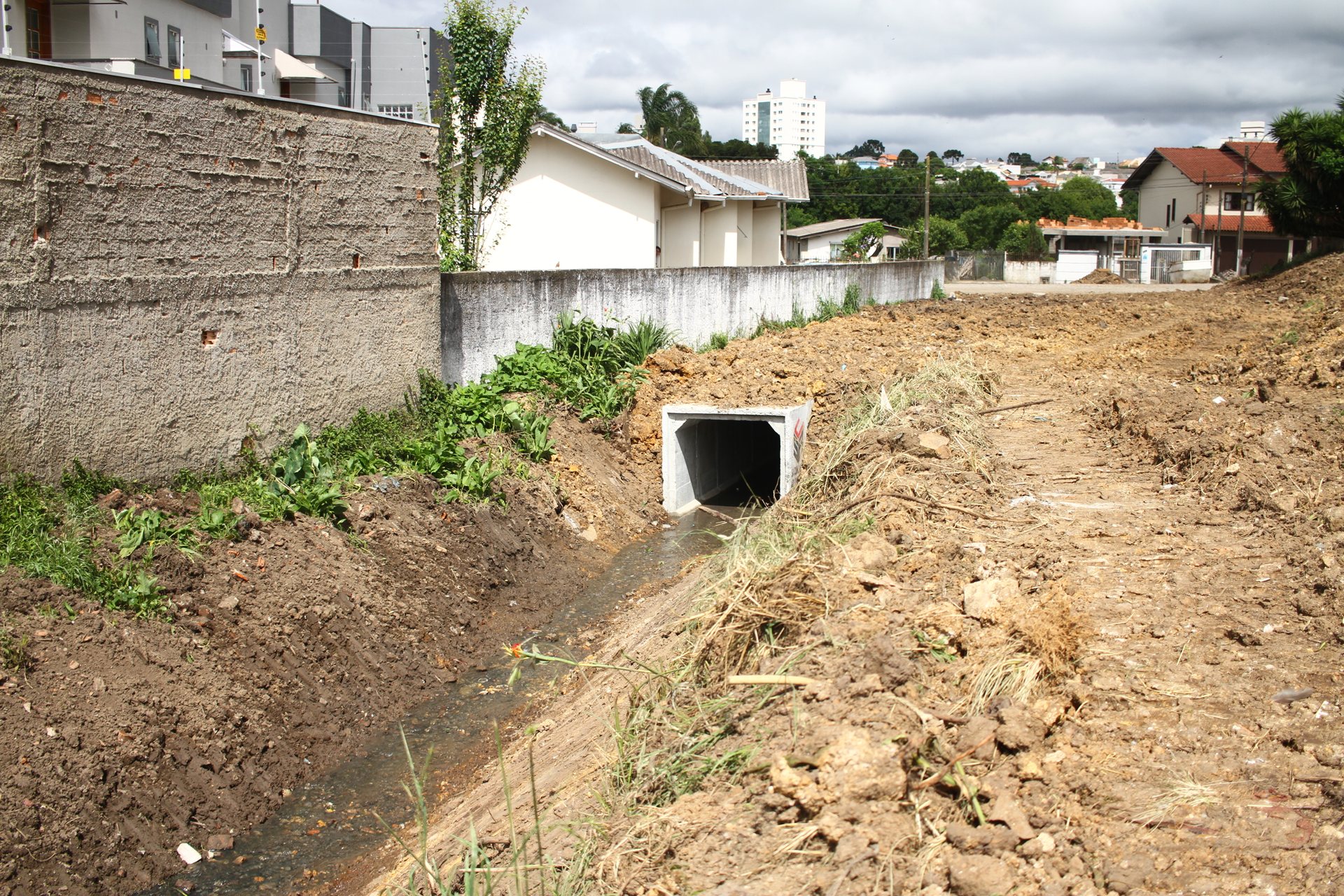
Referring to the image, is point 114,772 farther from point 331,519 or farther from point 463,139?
point 463,139

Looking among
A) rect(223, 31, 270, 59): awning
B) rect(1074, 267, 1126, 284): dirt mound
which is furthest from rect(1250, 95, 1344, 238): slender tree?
rect(223, 31, 270, 59): awning

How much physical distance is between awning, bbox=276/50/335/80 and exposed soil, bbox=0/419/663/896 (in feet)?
41.1

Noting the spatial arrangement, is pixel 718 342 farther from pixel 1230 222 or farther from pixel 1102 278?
pixel 1230 222

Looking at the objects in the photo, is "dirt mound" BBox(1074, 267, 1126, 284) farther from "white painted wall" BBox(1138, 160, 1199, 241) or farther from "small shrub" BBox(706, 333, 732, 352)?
"small shrub" BBox(706, 333, 732, 352)

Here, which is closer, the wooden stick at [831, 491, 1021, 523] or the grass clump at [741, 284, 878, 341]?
the wooden stick at [831, 491, 1021, 523]

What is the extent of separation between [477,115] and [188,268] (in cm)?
1056

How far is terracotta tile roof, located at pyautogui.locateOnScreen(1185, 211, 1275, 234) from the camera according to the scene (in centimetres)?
5075

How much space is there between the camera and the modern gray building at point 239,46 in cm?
1664

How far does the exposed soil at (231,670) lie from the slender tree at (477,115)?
8.82m

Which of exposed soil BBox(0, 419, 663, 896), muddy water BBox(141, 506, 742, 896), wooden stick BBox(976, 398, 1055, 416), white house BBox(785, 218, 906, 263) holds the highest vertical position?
white house BBox(785, 218, 906, 263)

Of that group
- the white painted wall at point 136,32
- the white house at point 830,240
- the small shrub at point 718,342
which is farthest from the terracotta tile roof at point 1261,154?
the white painted wall at point 136,32

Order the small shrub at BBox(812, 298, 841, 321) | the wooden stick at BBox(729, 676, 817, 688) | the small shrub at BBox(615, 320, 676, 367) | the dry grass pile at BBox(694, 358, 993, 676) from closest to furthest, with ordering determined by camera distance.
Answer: the wooden stick at BBox(729, 676, 817, 688)
the dry grass pile at BBox(694, 358, 993, 676)
the small shrub at BBox(615, 320, 676, 367)
the small shrub at BBox(812, 298, 841, 321)

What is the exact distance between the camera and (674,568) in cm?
1326

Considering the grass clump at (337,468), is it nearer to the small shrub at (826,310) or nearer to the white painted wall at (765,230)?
the small shrub at (826,310)
